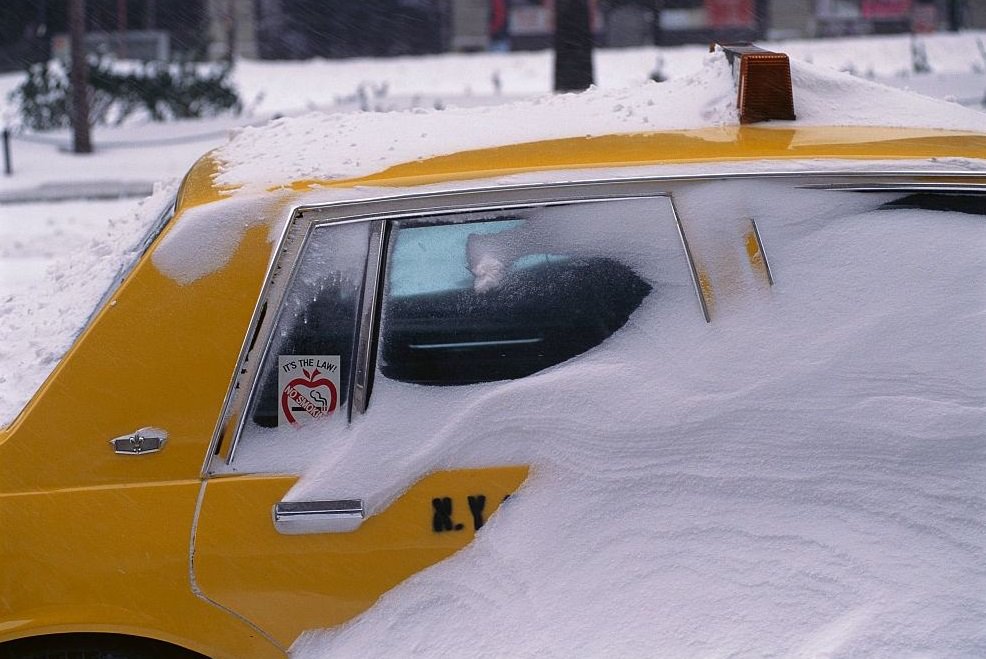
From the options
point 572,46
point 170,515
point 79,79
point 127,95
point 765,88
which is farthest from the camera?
point 127,95

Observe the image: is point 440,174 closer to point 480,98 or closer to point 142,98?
point 480,98

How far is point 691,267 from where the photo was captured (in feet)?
7.03

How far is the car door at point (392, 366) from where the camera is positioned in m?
2.04

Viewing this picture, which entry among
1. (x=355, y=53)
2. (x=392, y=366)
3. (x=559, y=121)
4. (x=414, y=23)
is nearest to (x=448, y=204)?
(x=392, y=366)

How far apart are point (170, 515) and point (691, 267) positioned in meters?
1.13

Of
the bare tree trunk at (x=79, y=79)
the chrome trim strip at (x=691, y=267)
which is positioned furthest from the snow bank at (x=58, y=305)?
the bare tree trunk at (x=79, y=79)

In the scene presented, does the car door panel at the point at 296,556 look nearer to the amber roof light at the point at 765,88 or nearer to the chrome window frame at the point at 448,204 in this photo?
the chrome window frame at the point at 448,204

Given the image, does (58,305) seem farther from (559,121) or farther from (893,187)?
(893,187)

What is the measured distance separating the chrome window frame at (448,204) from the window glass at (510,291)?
0.08 feet

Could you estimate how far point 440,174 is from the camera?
7.18 ft

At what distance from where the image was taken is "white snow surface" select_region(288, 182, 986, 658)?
2.00 m

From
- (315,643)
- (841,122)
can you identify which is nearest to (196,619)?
(315,643)

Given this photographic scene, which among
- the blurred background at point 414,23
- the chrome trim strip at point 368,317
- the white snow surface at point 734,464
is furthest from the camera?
the blurred background at point 414,23

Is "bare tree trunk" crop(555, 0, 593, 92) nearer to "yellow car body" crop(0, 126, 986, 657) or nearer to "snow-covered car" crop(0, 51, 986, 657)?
"snow-covered car" crop(0, 51, 986, 657)
